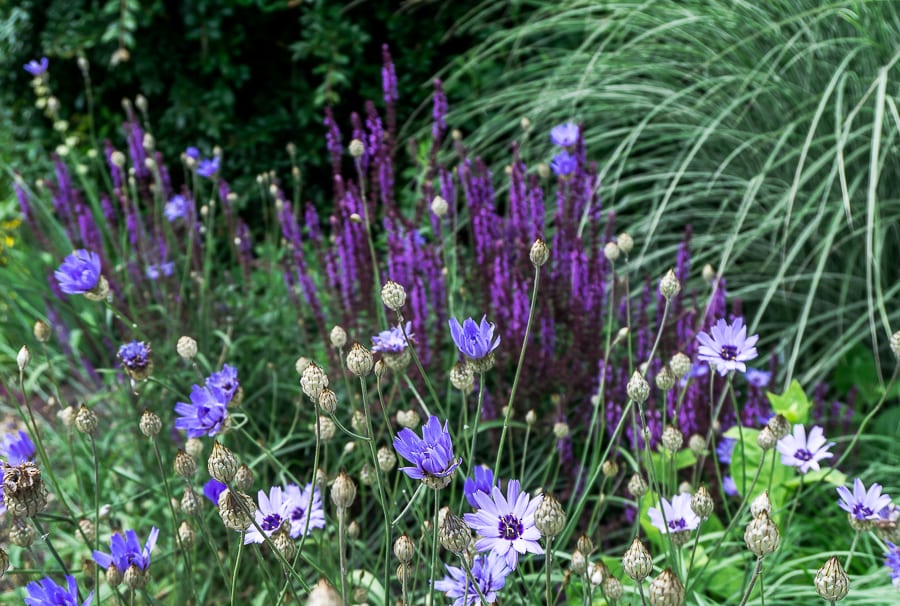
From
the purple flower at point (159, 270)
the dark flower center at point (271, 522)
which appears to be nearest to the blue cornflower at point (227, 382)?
the dark flower center at point (271, 522)

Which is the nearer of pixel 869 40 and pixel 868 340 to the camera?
pixel 869 40

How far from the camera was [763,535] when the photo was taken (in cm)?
80

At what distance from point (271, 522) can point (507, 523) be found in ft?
1.05

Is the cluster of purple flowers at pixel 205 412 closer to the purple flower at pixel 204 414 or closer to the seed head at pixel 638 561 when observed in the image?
the purple flower at pixel 204 414

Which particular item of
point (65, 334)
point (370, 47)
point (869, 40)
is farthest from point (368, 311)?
point (370, 47)

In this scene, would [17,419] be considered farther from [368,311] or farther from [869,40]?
[869,40]

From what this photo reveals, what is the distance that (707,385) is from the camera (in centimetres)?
179

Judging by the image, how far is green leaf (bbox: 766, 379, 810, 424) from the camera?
156 centimetres

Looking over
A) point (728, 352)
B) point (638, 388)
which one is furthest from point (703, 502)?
point (728, 352)

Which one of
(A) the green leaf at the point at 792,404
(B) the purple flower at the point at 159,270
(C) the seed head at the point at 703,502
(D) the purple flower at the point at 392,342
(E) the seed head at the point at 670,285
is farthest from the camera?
(B) the purple flower at the point at 159,270

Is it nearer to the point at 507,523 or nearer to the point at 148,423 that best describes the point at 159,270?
the point at 148,423

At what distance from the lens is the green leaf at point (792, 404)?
1.56m

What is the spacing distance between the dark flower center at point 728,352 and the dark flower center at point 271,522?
23.7 inches

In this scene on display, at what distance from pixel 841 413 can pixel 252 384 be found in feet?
4.43
